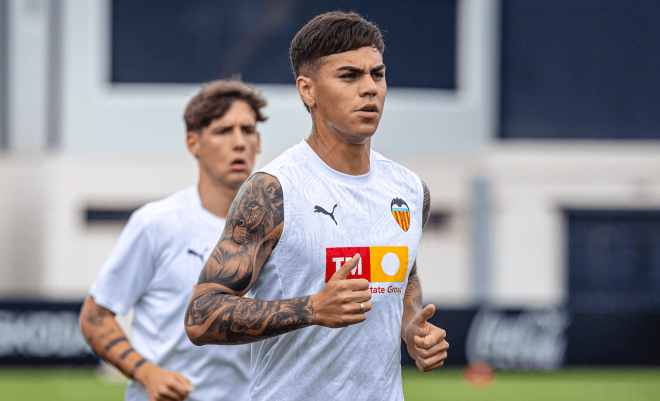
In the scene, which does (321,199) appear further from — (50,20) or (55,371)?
(50,20)

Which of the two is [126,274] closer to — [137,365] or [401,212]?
[137,365]

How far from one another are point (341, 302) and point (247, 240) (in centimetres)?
43

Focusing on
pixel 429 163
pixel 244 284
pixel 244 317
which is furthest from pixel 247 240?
pixel 429 163

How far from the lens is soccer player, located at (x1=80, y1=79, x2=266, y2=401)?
3.92 meters

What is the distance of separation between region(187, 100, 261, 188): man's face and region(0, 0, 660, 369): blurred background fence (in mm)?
12974

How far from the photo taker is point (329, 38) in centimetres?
286

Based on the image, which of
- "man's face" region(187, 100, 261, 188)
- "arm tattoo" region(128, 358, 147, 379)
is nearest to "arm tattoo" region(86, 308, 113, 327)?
"arm tattoo" region(128, 358, 147, 379)

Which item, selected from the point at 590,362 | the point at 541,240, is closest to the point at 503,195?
the point at 541,240

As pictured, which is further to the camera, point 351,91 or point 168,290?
point 168,290

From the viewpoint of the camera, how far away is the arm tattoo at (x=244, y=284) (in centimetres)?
255

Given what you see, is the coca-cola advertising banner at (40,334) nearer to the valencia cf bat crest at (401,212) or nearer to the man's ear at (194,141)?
the man's ear at (194,141)

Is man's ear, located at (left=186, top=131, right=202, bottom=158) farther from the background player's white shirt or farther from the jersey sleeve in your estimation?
the jersey sleeve

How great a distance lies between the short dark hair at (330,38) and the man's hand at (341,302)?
33.2 inches

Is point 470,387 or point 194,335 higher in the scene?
point 194,335
